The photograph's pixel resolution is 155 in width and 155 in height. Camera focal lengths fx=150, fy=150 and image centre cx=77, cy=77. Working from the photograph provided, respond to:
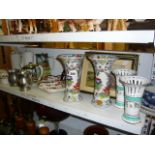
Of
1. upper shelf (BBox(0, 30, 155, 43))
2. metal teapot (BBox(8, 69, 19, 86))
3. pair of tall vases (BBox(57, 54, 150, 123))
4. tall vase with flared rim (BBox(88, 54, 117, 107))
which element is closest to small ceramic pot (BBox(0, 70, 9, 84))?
metal teapot (BBox(8, 69, 19, 86))

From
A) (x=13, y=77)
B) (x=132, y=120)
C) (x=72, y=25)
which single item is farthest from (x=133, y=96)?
(x=13, y=77)

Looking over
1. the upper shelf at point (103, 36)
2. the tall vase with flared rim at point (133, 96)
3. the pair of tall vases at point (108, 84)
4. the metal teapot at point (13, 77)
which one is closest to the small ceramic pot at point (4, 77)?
the metal teapot at point (13, 77)

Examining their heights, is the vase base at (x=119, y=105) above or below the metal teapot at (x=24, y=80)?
below

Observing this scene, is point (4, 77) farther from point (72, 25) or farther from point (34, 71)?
point (72, 25)

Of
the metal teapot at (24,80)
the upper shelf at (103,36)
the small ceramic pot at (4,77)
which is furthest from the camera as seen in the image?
the small ceramic pot at (4,77)

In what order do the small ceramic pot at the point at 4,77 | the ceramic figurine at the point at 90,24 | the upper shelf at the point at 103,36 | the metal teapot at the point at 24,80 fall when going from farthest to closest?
the small ceramic pot at the point at 4,77, the metal teapot at the point at 24,80, the ceramic figurine at the point at 90,24, the upper shelf at the point at 103,36

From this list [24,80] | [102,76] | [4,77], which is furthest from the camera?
[4,77]

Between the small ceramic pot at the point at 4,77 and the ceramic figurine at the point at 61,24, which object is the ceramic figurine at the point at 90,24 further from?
the small ceramic pot at the point at 4,77

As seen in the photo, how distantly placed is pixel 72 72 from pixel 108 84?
152mm

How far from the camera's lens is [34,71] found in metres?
0.85

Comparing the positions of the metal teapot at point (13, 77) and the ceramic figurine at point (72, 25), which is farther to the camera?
the metal teapot at point (13, 77)

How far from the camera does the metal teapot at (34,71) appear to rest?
33.0 inches
